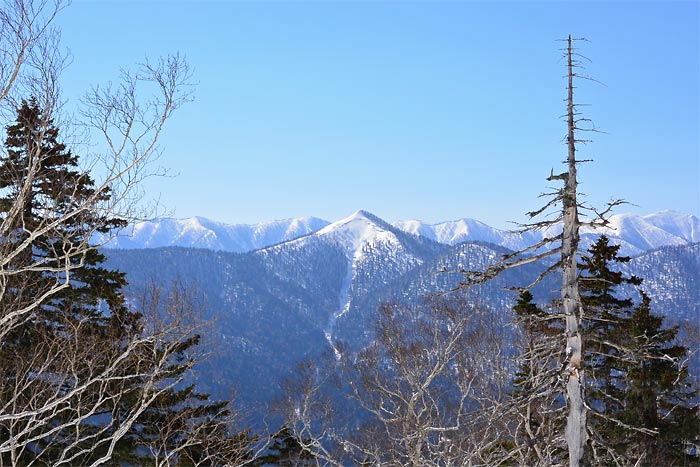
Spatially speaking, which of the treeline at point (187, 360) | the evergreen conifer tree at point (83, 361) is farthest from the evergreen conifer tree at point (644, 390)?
the evergreen conifer tree at point (83, 361)

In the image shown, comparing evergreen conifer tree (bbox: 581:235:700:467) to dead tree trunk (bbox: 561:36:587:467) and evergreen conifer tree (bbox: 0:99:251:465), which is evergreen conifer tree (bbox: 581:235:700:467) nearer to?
dead tree trunk (bbox: 561:36:587:467)

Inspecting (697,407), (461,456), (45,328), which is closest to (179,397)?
(45,328)

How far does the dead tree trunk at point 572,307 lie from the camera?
7.29 metres

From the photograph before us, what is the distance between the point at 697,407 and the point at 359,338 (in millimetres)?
170020

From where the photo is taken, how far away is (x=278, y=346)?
179875 mm

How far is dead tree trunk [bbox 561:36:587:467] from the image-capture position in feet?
23.9

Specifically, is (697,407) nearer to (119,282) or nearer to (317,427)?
(119,282)

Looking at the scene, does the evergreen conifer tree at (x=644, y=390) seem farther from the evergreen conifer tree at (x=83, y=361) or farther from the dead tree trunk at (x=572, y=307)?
the evergreen conifer tree at (x=83, y=361)

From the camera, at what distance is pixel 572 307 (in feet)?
24.0

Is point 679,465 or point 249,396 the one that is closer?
point 679,465

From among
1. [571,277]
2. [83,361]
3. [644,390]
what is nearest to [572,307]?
[571,277]

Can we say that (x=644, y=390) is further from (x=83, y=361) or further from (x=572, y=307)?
(x=83, y=361)

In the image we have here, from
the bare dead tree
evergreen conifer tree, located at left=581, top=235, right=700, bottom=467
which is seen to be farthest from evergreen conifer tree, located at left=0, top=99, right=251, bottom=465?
evergreen conifer tree, located at left=581, top=235, right=700, bottom=467

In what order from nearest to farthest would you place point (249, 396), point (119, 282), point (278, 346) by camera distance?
point (119, 282)
point (249, 396)
point (278, 346)
